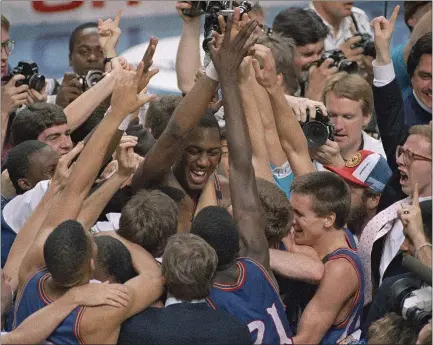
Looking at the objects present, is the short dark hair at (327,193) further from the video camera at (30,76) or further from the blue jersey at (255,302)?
the video camera at (30,76)

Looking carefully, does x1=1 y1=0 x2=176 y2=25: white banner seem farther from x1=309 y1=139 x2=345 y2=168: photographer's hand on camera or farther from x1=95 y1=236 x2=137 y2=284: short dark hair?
x1=95 y1=236 x2=137 y2=284: short dark hair

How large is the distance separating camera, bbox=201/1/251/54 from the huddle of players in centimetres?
20

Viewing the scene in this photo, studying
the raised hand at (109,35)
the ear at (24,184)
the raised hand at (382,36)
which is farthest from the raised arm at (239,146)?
the raised hand at (109,35)

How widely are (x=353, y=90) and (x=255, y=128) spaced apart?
107cm

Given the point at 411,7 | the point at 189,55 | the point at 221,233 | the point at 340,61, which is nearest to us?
the point at 221,233

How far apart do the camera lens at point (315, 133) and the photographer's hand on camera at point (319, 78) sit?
104 centimetres

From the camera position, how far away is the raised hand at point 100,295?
12.3 feet

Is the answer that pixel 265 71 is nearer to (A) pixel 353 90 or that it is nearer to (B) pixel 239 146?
(B) pixel 239 146

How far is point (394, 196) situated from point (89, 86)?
233cm

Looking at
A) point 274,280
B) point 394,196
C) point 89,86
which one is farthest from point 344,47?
point 274,280

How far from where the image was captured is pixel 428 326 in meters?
3.74

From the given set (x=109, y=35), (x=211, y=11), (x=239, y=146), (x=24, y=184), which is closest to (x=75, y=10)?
(x=109, y=35)

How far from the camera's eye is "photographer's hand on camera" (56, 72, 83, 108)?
21.5 ft

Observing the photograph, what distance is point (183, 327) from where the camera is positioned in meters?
3.79
